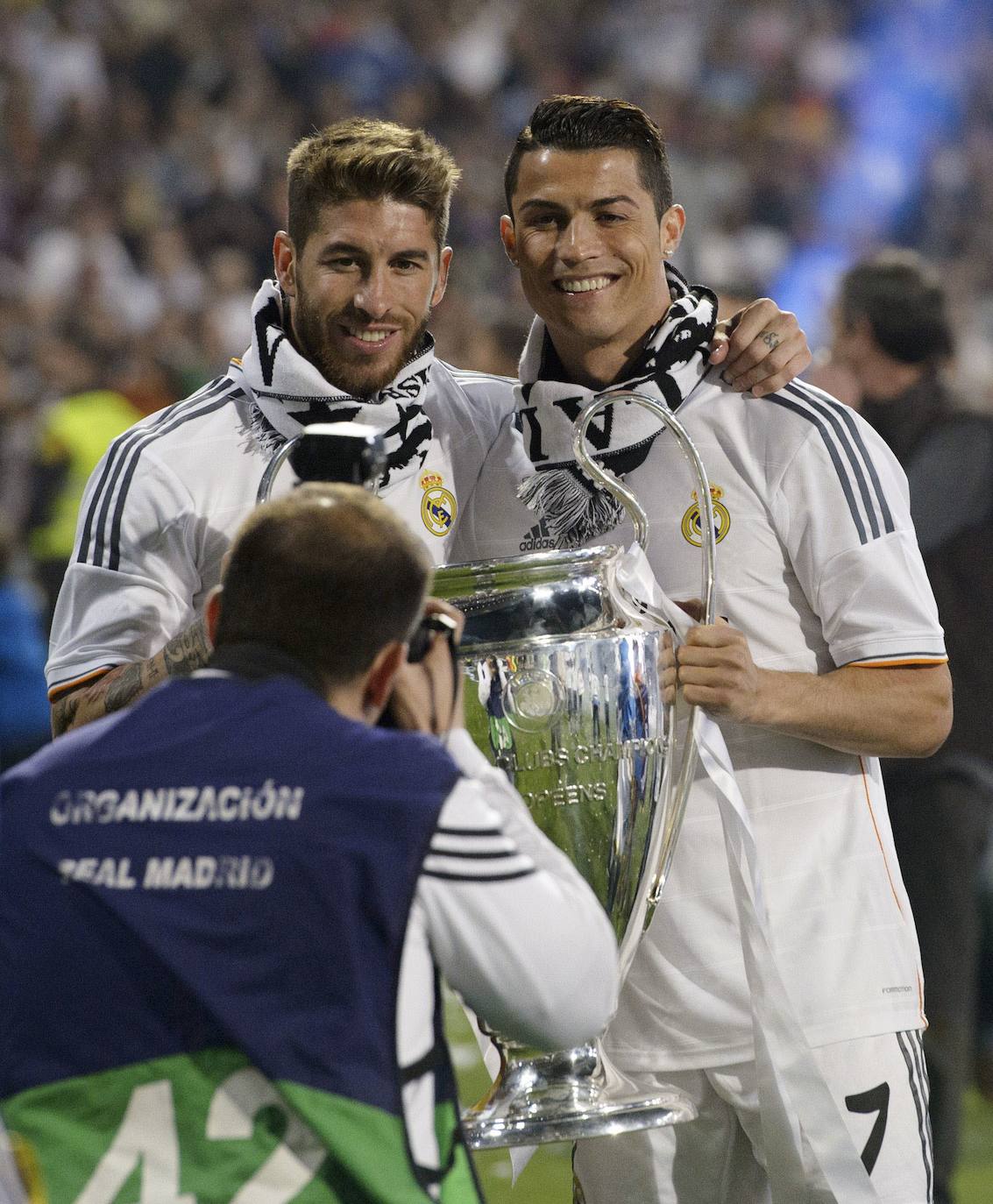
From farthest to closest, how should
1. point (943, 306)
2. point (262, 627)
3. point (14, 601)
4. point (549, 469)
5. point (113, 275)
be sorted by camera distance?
1. point (113, 275)
2. point (14, 601)
3. point (943, 306)
4. point (549, 469)
5. point (262, 627)

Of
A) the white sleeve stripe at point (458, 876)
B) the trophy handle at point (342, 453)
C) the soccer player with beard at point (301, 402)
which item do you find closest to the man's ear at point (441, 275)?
the soccer player with beard at point (301, 402)

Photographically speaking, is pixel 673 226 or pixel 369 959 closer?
pixel 369 959

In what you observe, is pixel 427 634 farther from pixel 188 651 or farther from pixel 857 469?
pixel 857 469

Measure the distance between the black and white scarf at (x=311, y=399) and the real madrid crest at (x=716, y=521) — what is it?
41 cm

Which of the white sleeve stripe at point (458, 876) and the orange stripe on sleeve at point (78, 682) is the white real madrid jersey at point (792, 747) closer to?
the orange stripe on sleeve at point (78, 682)

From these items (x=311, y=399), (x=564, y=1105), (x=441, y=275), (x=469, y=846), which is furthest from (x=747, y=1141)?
(x=441, y=275)

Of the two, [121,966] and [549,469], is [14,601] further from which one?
[121,966]

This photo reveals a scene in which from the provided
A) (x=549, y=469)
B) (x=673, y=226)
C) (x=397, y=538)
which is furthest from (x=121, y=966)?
(x=673, y=226)

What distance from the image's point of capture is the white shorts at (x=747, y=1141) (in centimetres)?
219

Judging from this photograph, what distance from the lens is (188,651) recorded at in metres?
1.98

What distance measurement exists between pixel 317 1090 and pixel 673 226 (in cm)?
157

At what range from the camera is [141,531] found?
227cm

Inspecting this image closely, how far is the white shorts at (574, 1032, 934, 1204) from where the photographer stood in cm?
219

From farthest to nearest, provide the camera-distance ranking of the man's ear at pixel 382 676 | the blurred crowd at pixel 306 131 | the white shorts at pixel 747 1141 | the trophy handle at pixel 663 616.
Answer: the blurred crowd at pixel 306 131
the white shorts at pixel 747 1141
the trophy handle at pixel 663 616
the man's ear at pixel 382 676
